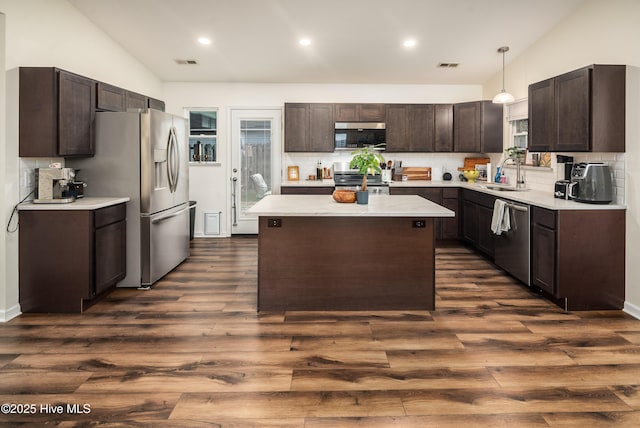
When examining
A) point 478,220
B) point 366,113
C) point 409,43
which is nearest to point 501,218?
point 478,220

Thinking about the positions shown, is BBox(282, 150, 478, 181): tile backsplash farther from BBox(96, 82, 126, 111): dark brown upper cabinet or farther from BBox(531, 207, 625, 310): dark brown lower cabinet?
BBox(531, 207, 625, 310): dark brown lower cabinet

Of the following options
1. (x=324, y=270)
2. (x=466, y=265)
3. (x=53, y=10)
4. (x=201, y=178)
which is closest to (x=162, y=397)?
(x=324, y=270)

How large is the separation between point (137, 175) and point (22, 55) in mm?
1345

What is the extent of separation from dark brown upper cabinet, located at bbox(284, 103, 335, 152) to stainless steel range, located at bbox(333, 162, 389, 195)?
0.34 meters

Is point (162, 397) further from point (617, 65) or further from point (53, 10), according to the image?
point (617, 65)

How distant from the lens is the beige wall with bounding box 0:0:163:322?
11.8 feet

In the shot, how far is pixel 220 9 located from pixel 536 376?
4.46 m

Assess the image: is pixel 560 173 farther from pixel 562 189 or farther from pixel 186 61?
pixel 186 61

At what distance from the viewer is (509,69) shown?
21.3ft

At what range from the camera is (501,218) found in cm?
491

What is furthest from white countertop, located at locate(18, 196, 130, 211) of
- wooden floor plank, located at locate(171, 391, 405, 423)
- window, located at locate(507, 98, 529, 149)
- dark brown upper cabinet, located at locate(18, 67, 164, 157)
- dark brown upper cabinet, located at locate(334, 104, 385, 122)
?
window, located at locate(507, 98, 529, 149)

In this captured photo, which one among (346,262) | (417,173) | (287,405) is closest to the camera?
(287,405)

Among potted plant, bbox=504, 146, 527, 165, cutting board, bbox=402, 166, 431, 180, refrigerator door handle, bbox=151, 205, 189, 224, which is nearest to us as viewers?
refrigerator door handle, bbox=151, 205, 189, 224

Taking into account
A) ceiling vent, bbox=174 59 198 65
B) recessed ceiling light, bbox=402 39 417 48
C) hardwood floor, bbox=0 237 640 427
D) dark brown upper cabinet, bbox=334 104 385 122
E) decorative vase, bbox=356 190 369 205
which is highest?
recessed ceiling light, bbox=402 39 417 48
